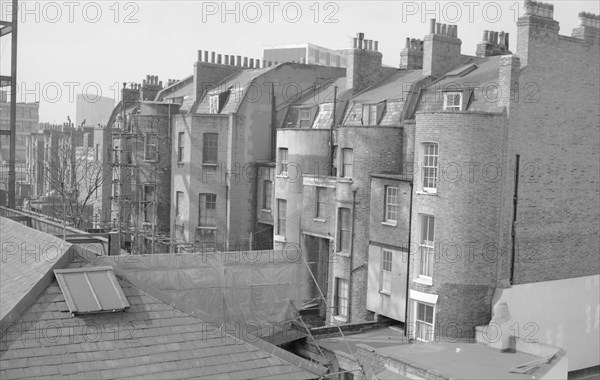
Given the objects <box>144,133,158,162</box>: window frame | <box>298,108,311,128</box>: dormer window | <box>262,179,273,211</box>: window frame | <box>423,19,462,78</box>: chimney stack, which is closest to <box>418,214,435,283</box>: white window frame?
<box>423,19,462,78</box>: chimney stack

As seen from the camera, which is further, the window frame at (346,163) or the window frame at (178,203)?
the window frame at (178,203)

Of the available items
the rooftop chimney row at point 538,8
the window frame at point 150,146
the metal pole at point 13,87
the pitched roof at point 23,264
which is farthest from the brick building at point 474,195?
the pitched roof at point 23,264

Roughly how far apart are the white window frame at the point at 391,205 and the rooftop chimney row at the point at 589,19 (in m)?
9.71

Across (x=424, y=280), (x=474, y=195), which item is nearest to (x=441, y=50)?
(x=474, y=195)

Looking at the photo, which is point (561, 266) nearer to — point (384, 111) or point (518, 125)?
point (518, 125)

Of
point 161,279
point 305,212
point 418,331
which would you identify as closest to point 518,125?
point 418,331

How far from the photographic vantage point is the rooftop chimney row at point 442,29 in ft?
106

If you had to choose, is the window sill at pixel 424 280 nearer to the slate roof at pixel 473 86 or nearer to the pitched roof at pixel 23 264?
the slate roof at pixel 473 86

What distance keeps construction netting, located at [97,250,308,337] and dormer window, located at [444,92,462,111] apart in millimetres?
10055

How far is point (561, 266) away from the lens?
95.0ft

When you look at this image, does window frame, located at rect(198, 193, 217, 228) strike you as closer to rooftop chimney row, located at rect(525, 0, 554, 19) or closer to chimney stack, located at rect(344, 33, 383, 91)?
chimney stack, located at rect(344, 33, 383, 91)

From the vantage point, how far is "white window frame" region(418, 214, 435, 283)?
26438 mm

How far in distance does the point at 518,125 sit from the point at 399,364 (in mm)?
9761

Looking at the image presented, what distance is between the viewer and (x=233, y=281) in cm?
2144
